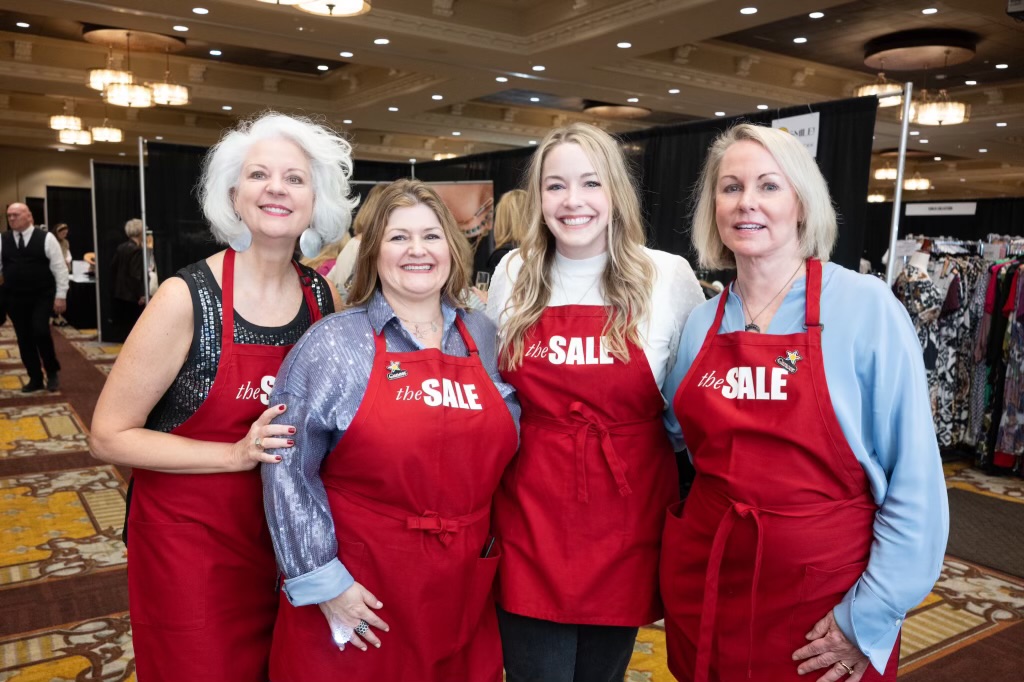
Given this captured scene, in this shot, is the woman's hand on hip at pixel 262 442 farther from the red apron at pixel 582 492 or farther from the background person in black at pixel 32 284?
the background person in black at pixel 32 284

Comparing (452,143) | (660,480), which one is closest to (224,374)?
(660,480)

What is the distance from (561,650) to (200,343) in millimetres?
953

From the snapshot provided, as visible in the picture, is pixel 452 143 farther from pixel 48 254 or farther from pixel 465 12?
pixel 48 254

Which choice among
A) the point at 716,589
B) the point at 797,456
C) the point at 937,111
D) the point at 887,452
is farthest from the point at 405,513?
the point at 937,111

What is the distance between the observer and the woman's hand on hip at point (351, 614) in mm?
1444

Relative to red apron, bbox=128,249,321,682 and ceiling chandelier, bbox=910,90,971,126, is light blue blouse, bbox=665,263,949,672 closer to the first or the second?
red apron, bbox=128,249,321,682

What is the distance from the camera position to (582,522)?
1640 mm

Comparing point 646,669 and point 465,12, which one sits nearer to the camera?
point 646,669

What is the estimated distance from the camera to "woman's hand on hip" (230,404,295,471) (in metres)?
1.38

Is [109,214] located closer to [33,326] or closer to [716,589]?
Result: [33,326]

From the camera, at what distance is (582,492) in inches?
64.0

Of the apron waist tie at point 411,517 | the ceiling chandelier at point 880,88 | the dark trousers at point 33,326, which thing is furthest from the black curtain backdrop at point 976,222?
the apron waist tie at point 411,517

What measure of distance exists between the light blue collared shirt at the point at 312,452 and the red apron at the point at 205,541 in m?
0.15

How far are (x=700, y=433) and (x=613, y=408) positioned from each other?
8.1 inches
